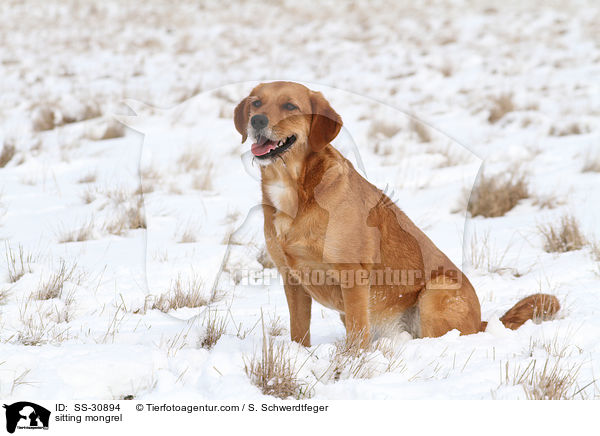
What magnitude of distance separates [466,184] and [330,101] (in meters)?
2.83

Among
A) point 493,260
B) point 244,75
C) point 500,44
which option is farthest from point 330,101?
→ point 500,44

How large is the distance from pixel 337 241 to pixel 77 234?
3.20 metres

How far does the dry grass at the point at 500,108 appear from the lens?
35.0 ft

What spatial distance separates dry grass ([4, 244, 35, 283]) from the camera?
4395mm

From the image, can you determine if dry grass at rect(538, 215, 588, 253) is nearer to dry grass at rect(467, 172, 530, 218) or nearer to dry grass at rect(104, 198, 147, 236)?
dry grass at rect(467, 172, 530, 218)

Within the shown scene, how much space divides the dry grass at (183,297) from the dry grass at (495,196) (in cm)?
346

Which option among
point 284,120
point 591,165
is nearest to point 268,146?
point 284,120

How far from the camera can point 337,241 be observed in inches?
122

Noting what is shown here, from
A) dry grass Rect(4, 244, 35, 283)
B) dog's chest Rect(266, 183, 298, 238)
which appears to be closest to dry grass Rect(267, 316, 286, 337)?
dog's chest Rect(266, 183, 298, 238)

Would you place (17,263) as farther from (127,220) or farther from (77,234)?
(127,220)

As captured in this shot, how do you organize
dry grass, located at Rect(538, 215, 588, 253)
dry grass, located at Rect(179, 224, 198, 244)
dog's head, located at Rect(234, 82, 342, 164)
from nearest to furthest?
dog's head, located at Rect(234, 82, 342, 164) → dry grass, located at Rect(179, 224, 198, 244) → dry grass, located at Rect(538, 215, 588, 253)

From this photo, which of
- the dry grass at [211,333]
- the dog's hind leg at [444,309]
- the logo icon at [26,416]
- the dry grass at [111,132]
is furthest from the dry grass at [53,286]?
the dry grass at [111,132]

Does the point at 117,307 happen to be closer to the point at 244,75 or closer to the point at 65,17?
the point at 244,75

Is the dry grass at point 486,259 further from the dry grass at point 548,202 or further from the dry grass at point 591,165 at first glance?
the dry grass at point 591,165
